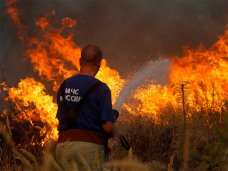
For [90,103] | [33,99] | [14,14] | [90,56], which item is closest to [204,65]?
[33,99]

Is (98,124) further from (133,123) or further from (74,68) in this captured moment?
(74,68)

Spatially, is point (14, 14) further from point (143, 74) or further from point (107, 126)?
point (107, 126)

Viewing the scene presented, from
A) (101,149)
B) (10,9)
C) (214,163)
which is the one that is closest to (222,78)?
(10,9)

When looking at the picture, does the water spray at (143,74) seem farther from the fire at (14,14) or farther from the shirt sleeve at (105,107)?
the shirt sleeve at (105,107)

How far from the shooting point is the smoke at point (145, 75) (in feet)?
39.8

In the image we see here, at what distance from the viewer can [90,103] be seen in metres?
3.37

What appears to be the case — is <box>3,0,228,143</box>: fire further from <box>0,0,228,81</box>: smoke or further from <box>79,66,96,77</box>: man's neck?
<box>79,66,96,77</box>: man's neck

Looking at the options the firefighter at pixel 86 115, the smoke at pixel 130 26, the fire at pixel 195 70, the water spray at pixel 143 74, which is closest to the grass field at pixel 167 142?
the firefighter at pixel 86 115

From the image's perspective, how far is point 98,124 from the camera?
3408 mm

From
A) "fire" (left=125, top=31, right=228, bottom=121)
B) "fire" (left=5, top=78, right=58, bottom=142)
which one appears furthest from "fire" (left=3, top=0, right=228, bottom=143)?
"fire" (left=5, top=78, right=58, bottom=142)

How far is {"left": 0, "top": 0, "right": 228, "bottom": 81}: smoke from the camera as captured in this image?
13.3 metres

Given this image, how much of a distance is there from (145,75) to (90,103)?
996cm

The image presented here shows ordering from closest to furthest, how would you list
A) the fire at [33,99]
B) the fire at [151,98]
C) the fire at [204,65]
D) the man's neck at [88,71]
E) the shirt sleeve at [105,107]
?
1. the shirt sleeve at [105,107]
2. the man's neck at [88,71]
3. the fire at [33,99]
4. the fire at [151,98]
5. the fire at [204,65]

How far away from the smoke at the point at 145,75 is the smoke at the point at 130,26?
0.65 feet
